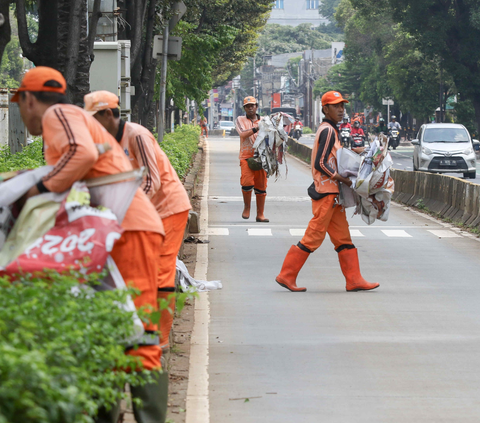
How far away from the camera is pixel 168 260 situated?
17.5ft

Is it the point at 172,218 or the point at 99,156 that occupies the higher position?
the point at 99,156

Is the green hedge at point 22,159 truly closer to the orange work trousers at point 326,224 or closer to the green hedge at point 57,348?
the orange work trousers at point 326,224

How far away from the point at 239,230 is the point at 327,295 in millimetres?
5547

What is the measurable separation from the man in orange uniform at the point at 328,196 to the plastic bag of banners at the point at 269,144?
Answer: 5625mm

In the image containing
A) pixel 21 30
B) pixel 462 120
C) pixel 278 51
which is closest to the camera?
pixel 21 30

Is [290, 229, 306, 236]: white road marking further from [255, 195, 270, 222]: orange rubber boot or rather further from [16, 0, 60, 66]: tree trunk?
[16, 0, 60, 66]: tree trunk

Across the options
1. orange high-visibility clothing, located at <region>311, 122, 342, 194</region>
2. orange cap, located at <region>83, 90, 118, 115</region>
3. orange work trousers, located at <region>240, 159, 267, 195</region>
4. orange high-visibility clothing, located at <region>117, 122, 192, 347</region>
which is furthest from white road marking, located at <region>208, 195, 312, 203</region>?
orange cap, located at <region>83, 90, 118, 115</region>

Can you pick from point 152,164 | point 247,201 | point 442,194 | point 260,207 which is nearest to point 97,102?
point 152,164

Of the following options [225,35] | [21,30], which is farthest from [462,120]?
[21,30]

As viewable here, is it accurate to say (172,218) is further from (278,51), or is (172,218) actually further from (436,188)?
(278,51)

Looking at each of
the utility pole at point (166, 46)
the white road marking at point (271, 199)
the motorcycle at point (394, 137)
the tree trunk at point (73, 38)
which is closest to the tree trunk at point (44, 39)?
the tree trunk at point (73, 38)

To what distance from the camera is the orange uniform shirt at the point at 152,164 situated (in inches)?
205

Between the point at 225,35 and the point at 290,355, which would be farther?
the point at 225,35

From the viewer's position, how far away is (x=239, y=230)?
14.2m
